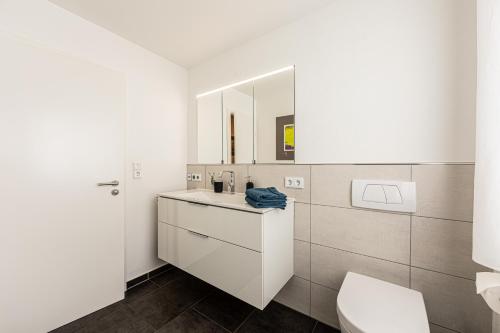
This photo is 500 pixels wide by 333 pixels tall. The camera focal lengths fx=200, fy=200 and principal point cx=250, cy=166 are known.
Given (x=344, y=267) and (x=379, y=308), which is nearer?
(x=379, y=308)

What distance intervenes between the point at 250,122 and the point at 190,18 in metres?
0.94

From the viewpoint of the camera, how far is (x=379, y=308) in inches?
38.2

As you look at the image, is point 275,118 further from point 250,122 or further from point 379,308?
point 379,308

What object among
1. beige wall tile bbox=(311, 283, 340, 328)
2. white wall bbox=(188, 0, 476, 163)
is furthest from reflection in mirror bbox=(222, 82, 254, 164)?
beige wall tile bbox=(311, 283, 340, 328)

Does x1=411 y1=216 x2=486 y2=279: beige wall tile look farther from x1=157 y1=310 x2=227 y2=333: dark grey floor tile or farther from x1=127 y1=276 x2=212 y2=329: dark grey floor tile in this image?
x1=127 y1=276 x2=212 y2=329: dark grey floor tile

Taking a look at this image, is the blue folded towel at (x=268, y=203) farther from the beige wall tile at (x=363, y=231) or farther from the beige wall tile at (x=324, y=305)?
the beige wall tile at (x=324, y=305)

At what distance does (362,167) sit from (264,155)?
766mm

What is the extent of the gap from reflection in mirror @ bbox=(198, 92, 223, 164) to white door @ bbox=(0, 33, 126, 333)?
0.77m

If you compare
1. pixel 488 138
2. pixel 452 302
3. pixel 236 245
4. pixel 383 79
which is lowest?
pixel 452 302

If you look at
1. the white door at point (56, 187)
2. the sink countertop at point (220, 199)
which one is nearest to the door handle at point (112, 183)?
the white door at point (56, 187)

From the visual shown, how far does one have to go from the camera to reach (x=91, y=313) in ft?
5.08

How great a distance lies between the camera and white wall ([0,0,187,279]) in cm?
142

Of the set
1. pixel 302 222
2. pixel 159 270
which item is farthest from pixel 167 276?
pixel 302 222

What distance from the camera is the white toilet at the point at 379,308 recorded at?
86 cm
